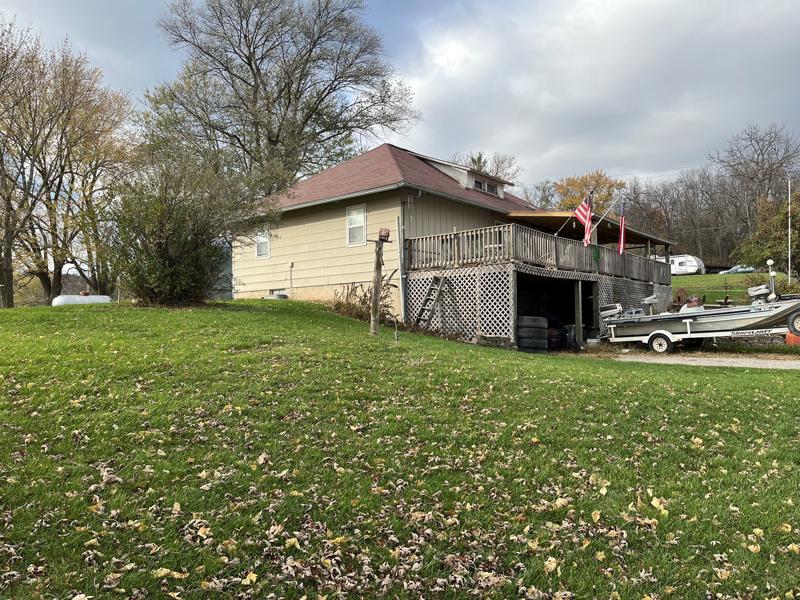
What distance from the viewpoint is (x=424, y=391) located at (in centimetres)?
627

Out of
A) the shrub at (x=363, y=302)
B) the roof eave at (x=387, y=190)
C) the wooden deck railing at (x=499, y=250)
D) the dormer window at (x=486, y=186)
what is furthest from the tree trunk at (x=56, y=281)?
the dormer window at (x=486, y=186)

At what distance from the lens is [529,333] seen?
1277 centimetres

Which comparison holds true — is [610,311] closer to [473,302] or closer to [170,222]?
[473,302]

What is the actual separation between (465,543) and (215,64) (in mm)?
30777

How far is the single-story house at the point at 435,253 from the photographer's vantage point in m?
13.4

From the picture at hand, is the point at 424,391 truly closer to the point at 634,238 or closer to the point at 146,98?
the point at 634,238

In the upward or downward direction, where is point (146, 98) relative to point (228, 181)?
upward

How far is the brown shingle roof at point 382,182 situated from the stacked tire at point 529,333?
4.53m

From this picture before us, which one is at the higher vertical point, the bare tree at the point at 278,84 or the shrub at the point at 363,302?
the bare tree at the point at 278,84

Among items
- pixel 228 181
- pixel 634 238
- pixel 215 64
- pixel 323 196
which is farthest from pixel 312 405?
pixel 215 64

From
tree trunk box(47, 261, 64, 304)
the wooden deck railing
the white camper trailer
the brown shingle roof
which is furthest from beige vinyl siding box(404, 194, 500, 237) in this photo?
the white camper trailer

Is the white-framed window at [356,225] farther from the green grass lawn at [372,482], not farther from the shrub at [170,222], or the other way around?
the green grass lawn at [372,482]

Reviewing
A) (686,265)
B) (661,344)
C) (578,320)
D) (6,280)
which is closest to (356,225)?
(578,320)

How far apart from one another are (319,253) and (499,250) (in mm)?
6035
